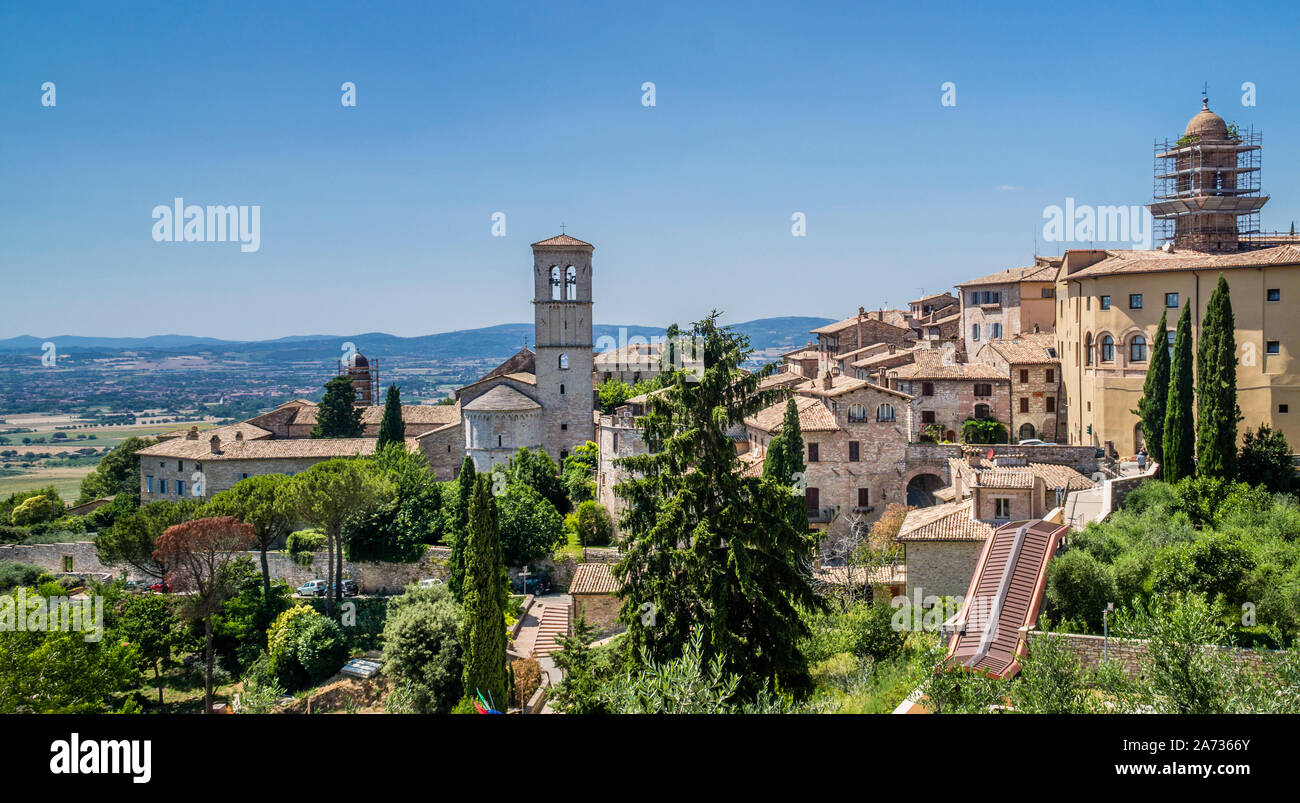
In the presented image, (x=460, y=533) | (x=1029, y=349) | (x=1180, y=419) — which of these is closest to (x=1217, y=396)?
(x=1180, y=419)

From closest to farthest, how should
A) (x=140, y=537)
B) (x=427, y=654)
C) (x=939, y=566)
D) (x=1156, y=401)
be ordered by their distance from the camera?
(x=939, y=566)
(x=427, y=654)
(x=1156, y=401)
(x=140, y=537)

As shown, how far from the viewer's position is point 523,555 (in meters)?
36.9

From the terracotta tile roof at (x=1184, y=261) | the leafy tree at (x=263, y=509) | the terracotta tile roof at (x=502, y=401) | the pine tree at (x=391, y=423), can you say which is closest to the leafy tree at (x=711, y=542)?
the terracotta tile roof at (x=1184, y=261)

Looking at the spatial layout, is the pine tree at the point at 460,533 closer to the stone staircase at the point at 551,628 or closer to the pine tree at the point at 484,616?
the stone staircase at the point at 551,628

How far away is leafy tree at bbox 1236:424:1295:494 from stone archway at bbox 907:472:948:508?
10792 millimetres

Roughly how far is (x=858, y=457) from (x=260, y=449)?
1280 inches

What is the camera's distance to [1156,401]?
2922 centimetres

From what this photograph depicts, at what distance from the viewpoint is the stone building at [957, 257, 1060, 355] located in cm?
4603

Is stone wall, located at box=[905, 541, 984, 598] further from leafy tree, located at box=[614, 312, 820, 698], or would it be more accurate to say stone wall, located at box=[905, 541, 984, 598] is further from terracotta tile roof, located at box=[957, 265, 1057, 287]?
terracotta tile roof, located at box=[957, 265, 1057, 287]

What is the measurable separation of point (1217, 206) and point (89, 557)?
60984 millimetres

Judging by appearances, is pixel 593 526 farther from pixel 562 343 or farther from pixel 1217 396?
pixel 1217 396
